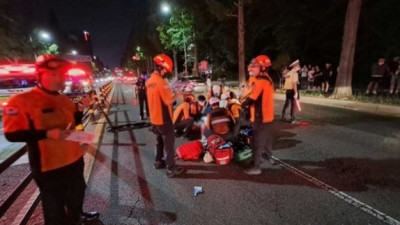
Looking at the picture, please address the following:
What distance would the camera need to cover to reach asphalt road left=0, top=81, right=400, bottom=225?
13.1ft

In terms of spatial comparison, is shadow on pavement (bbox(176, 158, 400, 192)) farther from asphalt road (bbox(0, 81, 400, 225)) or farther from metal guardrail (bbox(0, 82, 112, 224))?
metal guardrail (bbox(0, 82, 112, 224))

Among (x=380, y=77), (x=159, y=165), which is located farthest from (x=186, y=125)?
(x=380, y=77)

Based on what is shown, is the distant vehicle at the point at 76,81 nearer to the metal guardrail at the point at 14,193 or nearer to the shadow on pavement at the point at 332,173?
the shadow on pavement at the point at 332,173

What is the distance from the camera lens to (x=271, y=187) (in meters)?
4.92

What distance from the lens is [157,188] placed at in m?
5.04

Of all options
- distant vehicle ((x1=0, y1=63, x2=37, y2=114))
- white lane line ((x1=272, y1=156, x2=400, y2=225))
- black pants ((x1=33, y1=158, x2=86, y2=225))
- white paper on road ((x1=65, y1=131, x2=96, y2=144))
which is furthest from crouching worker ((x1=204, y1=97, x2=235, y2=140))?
distant vehicle ((x1=0, y1=63, x2=37, y2=114))

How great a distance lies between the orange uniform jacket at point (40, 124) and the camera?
269cm

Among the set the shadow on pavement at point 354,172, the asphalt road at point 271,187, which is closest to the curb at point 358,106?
the asphalt road at point 271,187

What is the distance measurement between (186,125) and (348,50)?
457 inches

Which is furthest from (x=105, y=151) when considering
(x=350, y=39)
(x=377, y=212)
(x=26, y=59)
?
(x=26, y=59)

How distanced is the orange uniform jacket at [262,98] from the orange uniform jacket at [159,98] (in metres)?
1.42

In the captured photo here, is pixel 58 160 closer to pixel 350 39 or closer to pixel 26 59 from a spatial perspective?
pixel 350 39

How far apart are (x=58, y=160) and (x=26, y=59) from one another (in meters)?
47.5

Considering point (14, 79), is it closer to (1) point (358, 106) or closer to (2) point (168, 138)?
(2) point (168, 138)
